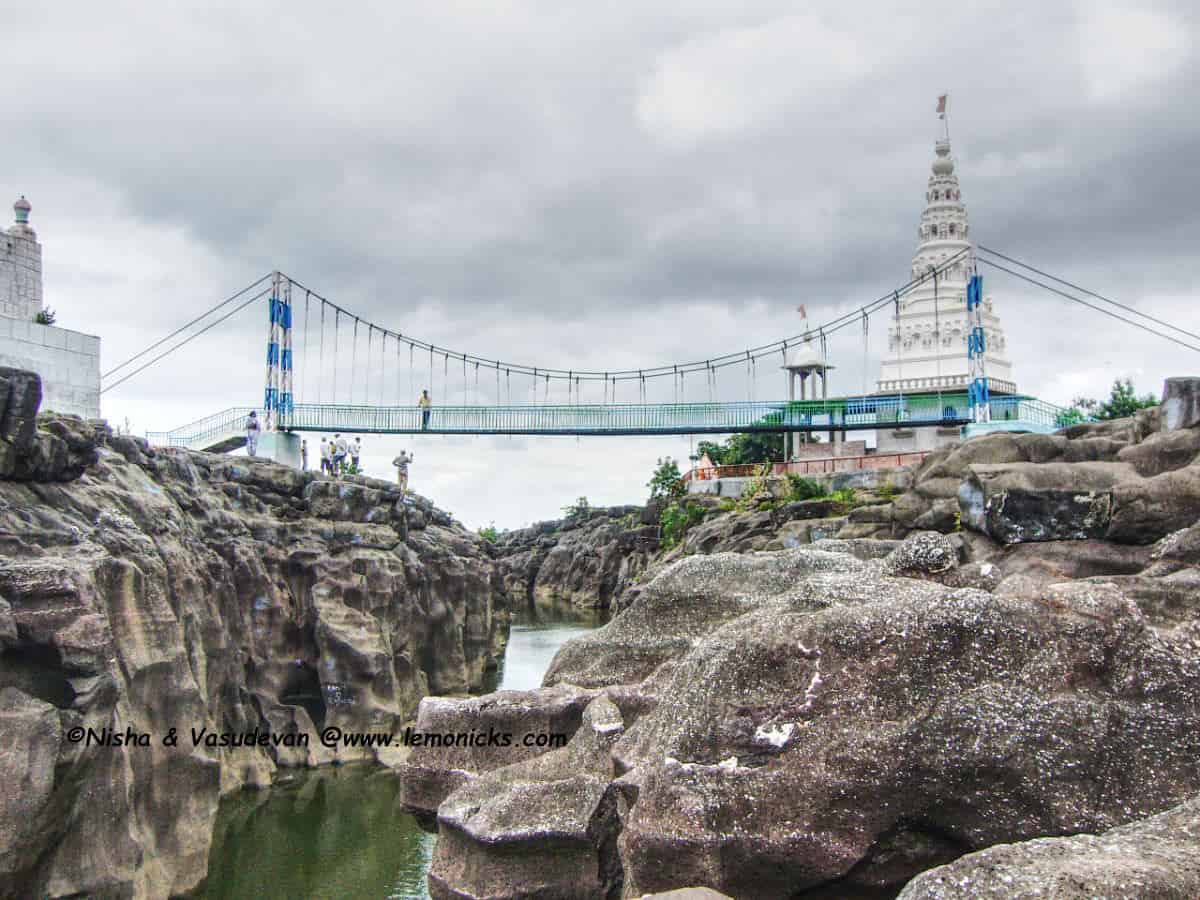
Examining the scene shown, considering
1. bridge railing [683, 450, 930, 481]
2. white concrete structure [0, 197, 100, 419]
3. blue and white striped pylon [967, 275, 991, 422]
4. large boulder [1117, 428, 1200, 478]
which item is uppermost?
blue and white striped pylon [967, 275, 991, 422]

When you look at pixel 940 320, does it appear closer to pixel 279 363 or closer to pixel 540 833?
pixel 279 363

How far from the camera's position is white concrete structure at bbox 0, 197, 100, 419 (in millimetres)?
22578

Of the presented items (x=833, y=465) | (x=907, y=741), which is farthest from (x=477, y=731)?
(x=833, y=465)

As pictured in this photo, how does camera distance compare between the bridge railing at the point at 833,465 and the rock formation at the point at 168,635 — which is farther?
the bridge railing at the point at 833,465

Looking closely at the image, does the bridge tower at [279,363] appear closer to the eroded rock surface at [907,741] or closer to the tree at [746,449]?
the tree at [746,449]

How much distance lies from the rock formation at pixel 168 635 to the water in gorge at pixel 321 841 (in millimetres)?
839

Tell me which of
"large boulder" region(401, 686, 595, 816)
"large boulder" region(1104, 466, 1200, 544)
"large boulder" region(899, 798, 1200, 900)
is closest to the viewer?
"large boulder" region(899, 798, 1200, 900)

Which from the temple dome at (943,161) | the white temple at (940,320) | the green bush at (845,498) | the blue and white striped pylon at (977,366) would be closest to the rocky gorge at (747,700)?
the green bush at (845,498)

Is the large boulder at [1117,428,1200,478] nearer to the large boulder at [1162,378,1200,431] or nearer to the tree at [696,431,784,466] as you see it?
the large boulder at [1162,378,1200,431]

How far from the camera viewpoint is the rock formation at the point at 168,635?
12617 millimetres

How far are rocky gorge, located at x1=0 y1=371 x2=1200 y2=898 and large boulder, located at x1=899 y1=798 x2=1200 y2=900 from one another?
0.06ft

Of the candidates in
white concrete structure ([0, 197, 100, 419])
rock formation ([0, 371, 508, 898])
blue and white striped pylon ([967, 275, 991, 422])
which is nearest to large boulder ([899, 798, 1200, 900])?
rock formation ([0, 371, 508, 898])

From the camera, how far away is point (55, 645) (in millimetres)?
12617

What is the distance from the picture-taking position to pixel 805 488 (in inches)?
1551
